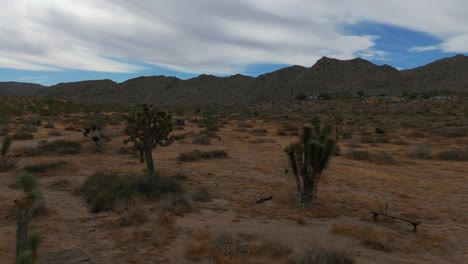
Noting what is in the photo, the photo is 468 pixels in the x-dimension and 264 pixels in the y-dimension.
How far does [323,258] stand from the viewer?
6.25 meters

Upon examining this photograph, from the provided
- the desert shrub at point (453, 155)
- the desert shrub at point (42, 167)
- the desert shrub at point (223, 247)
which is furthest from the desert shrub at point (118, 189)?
the desert shrub at point (453, 155)

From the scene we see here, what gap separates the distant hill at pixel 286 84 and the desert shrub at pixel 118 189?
73047 mm

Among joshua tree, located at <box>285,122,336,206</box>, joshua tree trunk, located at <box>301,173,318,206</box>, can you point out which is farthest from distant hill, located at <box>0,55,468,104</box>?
joshua tree trunk, located at <box>301,173,318,206</box>

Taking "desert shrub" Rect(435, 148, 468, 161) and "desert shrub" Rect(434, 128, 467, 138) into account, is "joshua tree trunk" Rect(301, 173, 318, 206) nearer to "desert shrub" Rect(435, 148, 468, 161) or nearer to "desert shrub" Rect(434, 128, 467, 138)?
"desert shrub" Rect(435, 148, 468, 161)

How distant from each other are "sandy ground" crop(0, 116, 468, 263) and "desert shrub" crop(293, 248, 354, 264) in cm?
28

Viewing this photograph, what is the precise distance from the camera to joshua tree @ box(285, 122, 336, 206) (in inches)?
376

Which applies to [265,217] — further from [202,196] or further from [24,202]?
[24,202]

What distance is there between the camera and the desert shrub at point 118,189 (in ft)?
30.7

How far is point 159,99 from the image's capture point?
10438cm

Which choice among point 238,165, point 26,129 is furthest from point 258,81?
point 238,165

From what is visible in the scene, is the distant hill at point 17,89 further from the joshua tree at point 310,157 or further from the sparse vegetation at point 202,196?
the joshua tree at point 310,157

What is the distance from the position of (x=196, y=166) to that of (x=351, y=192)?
6.30 m

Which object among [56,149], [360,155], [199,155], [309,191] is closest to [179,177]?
[199,155]

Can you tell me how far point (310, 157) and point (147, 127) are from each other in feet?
18.0
